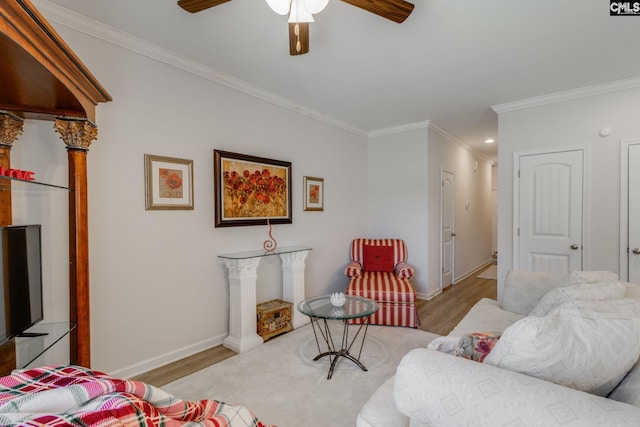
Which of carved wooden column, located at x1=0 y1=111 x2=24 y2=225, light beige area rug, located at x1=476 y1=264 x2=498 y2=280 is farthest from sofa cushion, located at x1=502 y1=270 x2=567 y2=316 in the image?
light beige area rug, located at x1=476 y1=264 x2=498 y2=280

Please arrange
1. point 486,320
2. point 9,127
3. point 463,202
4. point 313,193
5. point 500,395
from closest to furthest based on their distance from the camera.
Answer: point 500,395
point 9,127
point 486,320
point 313,193
point 463,202

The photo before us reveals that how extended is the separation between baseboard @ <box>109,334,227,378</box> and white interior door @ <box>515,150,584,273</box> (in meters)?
3.53

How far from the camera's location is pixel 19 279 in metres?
1.43

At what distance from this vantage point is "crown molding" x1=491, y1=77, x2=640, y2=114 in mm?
3051

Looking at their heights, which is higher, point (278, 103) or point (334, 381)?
point (278, 103)

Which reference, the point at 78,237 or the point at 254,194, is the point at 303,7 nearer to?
the point at 78,237

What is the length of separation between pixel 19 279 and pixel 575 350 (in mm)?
2299

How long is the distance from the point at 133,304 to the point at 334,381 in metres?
1.63

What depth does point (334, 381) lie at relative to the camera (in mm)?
2248

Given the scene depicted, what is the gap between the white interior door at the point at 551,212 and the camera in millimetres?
3328

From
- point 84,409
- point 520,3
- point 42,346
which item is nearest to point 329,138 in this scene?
point 520,3

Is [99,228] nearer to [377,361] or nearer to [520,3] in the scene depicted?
[377,361]

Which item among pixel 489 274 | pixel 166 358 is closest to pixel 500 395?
pixel 166 358

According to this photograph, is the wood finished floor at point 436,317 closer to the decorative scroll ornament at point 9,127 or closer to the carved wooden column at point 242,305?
the carved wooden column at point 242,305
